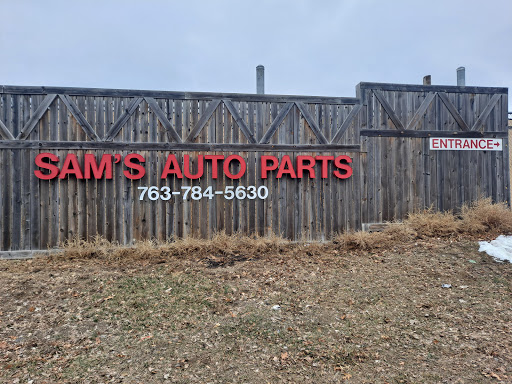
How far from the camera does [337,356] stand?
3.67 m

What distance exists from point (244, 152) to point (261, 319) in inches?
177

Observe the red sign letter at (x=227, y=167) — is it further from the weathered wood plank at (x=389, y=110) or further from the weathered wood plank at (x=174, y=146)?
the weathered wood plank at (x=389, y=110)

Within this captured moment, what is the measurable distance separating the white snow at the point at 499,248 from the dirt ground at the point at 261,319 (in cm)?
18

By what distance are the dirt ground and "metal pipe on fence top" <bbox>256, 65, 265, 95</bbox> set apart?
15.1 feet

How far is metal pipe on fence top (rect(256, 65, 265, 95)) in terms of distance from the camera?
8.91 meters

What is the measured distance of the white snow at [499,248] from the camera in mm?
6309

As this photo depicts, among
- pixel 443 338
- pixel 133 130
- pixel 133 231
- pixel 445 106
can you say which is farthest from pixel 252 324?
pixel 445 106

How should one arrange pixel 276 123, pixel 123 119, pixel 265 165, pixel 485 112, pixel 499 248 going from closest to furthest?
pixel 499 248, pixel 123 119, pixel 265 165, pixel 276 123, pixel 485 112

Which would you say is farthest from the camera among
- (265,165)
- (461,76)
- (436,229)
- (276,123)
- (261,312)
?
(461,76)

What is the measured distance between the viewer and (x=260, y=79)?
8.94m

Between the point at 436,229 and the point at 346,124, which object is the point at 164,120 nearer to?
the point at 346,124

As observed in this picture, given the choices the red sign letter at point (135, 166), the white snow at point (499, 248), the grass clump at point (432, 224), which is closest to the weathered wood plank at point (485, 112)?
the grass clump at point (432, 224)

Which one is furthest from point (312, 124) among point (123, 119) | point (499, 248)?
point (499, 248)

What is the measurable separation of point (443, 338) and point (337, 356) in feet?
4.59
